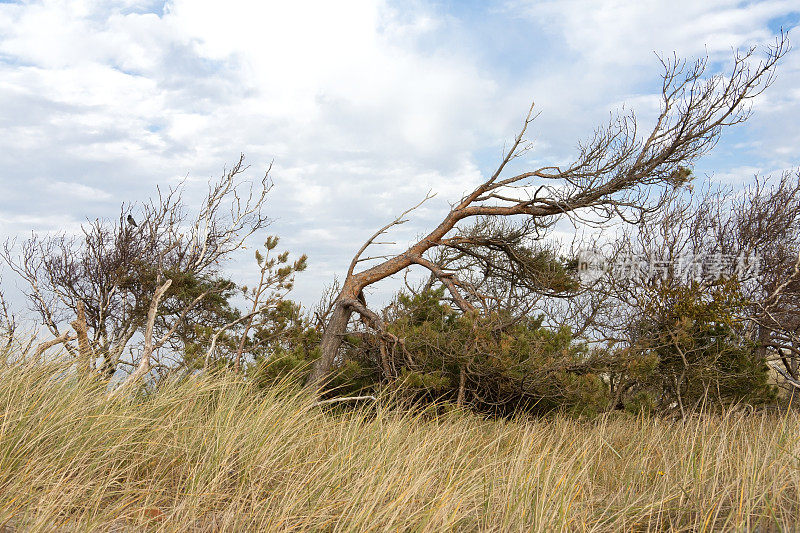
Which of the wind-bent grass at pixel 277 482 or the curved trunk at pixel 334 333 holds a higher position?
the curved trunk at pixel 334 333

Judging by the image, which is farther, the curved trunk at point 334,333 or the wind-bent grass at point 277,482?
the curved trunk at point 334,333

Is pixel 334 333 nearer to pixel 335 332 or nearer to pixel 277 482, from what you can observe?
pixel 335 332

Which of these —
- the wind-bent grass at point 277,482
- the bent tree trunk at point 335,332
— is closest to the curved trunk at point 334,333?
the bent tree trunk at point 335,332

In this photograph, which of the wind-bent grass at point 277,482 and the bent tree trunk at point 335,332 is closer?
the wind-bent grass at point 277,482

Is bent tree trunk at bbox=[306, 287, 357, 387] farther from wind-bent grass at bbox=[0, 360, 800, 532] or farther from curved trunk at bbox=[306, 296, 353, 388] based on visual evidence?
wind-bent grass at bbox=[0, 360, 800, 532]

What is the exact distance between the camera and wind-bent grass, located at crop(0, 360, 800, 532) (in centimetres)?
320

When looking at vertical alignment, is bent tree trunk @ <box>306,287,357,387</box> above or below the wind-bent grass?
above

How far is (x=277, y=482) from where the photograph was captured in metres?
3.93

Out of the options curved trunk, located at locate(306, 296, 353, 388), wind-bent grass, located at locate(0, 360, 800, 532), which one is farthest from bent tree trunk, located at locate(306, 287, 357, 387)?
wind-bent grass, located at locate(0, 360, 800, 532)

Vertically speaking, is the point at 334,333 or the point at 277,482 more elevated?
the point at 334,333

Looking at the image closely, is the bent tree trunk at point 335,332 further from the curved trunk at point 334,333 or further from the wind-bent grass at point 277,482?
the wind-bent grass at point 277,482

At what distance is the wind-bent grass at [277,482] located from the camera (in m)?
3.20

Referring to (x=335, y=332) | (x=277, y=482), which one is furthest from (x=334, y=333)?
(x=277, y=482)

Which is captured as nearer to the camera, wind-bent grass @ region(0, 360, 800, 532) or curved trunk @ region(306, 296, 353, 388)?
wind-bent grass @ region(0, 360, 800, 532)
